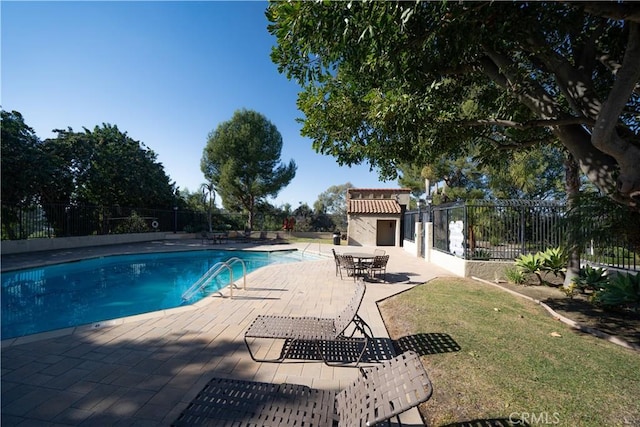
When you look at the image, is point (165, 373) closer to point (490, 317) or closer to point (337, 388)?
point (337, 388)

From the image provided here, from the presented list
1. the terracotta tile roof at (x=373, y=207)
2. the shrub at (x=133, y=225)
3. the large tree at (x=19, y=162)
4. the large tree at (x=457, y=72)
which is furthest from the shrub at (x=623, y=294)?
the shrub at (x=133, y=225)

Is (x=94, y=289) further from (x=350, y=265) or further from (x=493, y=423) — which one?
(x=493, y=423)

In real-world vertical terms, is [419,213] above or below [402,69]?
below

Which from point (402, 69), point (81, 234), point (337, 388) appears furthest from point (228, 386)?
point (81, 234)

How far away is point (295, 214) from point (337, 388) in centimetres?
3022

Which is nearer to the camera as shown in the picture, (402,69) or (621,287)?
(402,69)

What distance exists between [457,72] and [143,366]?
21.5ft

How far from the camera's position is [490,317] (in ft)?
18.8

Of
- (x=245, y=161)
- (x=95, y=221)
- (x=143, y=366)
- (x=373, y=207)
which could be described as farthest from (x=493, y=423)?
(x=245, y=161)

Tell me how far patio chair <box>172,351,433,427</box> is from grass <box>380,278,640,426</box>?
945 millimetres

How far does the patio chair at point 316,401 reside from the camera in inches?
78.8

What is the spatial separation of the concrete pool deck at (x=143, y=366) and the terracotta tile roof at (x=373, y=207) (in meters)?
16.6

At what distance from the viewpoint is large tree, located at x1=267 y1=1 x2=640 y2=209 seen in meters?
3.25

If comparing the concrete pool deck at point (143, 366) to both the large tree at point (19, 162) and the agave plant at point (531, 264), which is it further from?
the large tree at point (19, 162)
